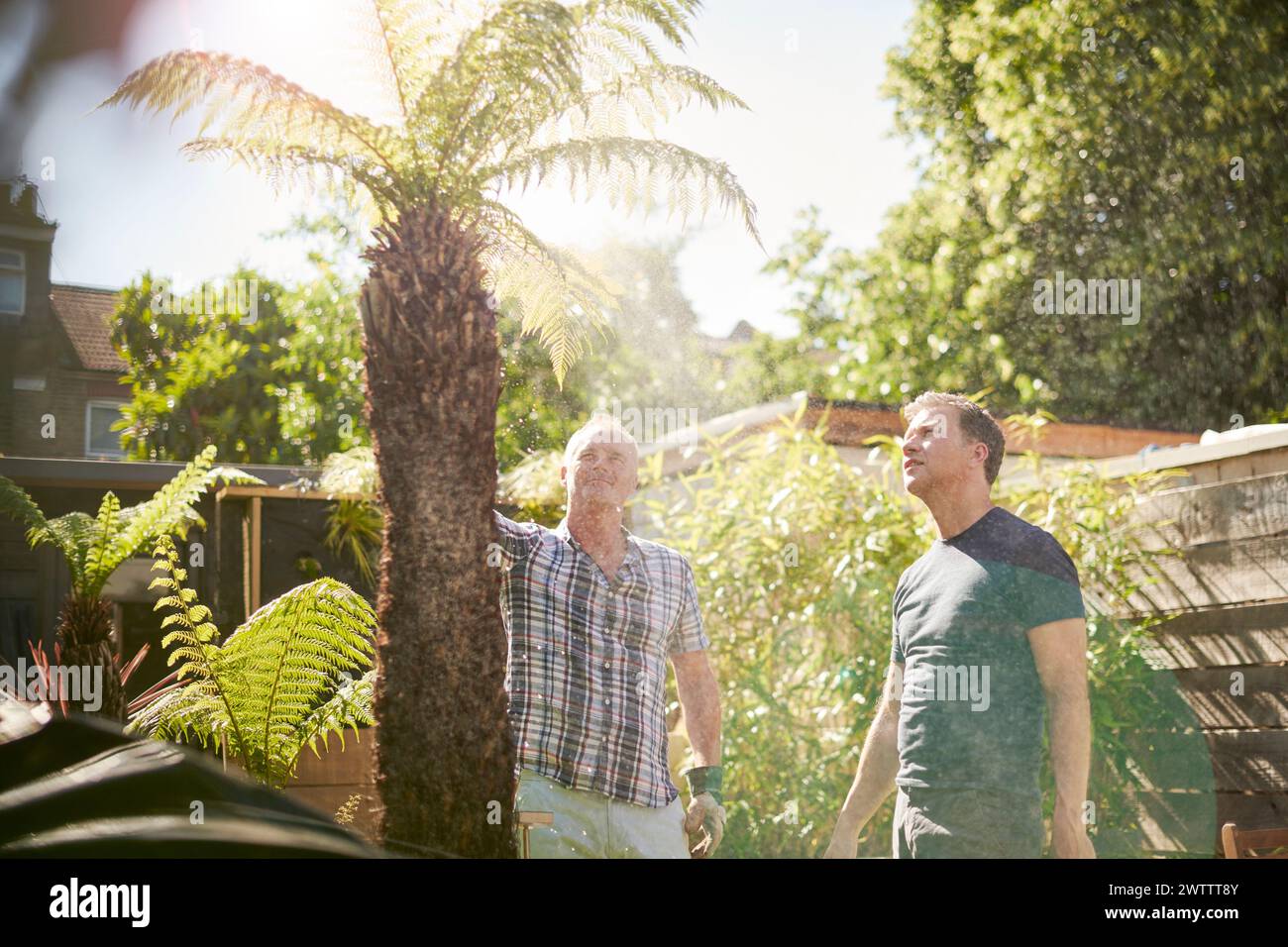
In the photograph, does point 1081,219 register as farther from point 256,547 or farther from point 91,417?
point 91,417

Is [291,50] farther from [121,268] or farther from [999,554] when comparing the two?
[999,554]

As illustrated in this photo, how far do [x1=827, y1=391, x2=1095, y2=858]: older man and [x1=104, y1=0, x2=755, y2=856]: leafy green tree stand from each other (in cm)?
87

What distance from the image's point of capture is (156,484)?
3891 mm

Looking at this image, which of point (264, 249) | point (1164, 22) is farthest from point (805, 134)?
point (1164, 22)

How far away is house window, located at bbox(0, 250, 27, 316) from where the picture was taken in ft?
10.2

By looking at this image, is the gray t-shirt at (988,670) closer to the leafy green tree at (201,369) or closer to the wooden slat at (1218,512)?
the wooden slat at (1218,512)

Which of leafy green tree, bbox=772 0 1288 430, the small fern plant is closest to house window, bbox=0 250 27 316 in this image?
the small fern plant

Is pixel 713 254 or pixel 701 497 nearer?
pixel 713 254

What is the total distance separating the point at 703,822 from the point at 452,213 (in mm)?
1558

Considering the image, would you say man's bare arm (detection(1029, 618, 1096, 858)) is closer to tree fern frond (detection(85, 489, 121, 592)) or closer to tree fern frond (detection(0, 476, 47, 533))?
tree fern frond (detection(85, 489, 121, 592))

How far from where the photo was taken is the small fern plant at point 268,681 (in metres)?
3.09

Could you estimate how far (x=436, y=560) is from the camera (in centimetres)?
247

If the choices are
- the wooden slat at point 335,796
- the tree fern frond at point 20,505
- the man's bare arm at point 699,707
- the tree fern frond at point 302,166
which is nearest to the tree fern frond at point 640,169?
the tree fern frond at point 302,166

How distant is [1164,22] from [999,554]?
211 inches
